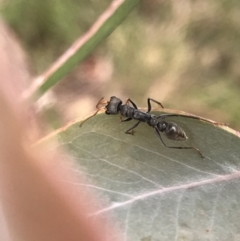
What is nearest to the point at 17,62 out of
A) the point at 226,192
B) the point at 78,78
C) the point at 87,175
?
the point at 78,78

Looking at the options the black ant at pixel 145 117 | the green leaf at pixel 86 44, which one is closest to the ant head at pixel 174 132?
the black ant at pixel 145 117

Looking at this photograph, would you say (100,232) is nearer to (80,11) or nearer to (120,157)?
(120,157)

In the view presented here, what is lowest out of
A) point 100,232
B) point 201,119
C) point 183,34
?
point 100,232

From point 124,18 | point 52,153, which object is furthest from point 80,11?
point 52,153

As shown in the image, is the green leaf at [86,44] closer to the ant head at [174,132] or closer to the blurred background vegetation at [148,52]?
the blurred background vegetation at [148,52]

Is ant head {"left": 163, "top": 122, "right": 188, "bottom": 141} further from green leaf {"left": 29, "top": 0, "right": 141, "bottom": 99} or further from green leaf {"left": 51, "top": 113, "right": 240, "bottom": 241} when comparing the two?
green leaf {"left": 29, "top": 0, "right": 141, "bottom": 99}

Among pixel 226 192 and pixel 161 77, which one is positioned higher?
pixel 161 77

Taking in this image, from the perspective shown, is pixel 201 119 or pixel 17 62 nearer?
pixel 201 119
